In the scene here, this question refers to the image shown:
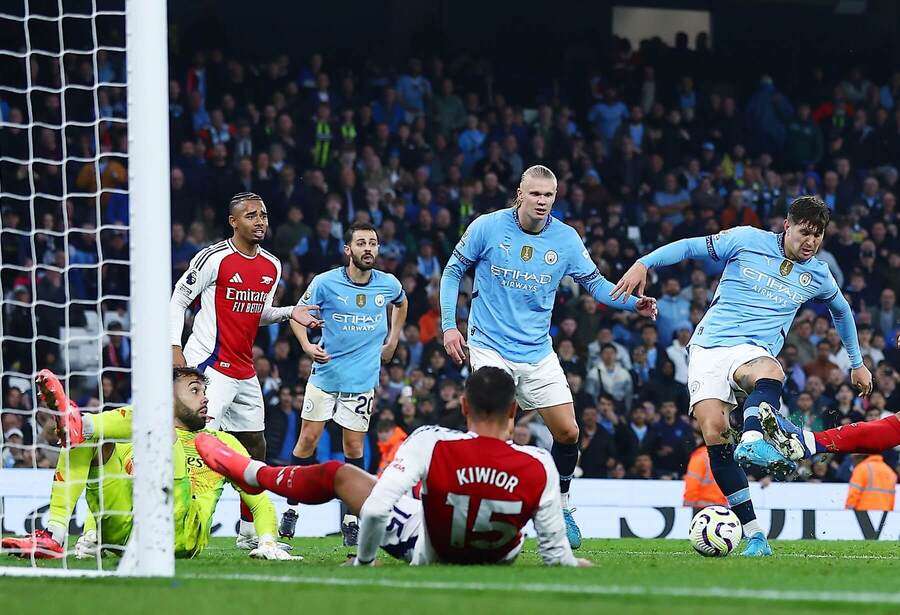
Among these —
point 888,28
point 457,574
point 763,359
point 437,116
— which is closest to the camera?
point 457,574

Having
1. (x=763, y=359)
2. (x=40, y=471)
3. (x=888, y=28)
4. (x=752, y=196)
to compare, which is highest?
(x=888, y=28)

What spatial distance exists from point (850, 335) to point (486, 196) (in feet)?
32.7

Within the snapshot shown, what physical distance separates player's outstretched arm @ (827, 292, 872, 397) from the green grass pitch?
2.25m

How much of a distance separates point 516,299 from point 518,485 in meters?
3.16

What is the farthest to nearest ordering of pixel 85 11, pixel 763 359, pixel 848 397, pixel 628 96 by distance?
1. pixel 628 96
2. pixel 85 11
3. pixel 848 397
4. pixel 763 359

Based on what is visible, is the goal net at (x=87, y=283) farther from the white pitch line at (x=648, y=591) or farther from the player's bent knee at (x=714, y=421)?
the player's bent knee at (x=714, y=421)

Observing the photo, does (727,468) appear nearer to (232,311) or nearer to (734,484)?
(734,484)

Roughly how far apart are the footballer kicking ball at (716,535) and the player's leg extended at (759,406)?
1.35 ft

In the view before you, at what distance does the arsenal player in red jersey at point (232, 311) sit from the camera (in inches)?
388

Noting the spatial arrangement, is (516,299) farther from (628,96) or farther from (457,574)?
(628,96)

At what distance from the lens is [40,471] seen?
12891 millimetres

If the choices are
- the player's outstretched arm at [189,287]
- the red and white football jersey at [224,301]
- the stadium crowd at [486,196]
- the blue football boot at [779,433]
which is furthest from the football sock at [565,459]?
the stadium crowd at [486,196]

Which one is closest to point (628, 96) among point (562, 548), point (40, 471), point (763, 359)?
point (40, 471)

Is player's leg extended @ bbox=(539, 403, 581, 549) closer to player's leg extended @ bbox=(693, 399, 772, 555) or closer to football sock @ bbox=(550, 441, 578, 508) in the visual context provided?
football sock @ bbox=(550, 441, 578, 508)
